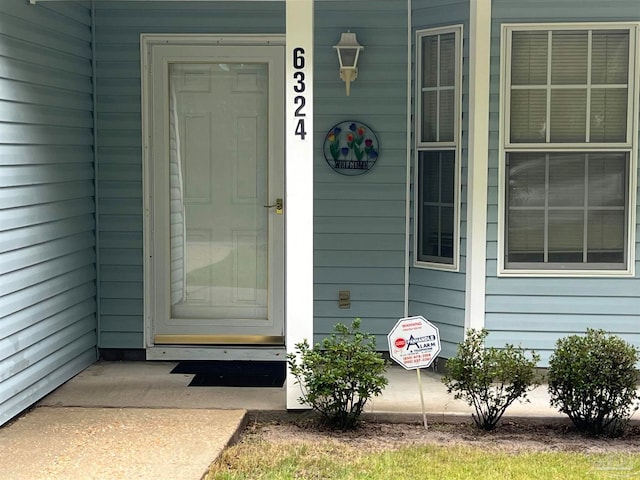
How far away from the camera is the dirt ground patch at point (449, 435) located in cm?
548

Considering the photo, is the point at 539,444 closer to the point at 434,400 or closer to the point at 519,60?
the point at 434,400

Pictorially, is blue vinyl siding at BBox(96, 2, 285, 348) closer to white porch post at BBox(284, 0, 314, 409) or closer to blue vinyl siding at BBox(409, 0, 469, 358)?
blue vinyl siding at BBox(409, 0, 469, 358)

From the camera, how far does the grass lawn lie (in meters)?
4.94

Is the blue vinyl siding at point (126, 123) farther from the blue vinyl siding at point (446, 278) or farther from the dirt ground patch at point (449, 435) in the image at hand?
the dirt ground patch at point (449, 435)

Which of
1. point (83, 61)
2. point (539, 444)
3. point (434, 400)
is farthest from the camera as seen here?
point (83, 61)

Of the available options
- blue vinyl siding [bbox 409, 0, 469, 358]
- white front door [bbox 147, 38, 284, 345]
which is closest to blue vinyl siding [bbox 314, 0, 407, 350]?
blue vinyl siding [bbox 409, 0, 469, 358]

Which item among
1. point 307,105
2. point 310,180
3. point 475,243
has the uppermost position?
point 307,105

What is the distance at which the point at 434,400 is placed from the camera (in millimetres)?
6254

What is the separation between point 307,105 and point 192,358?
2.50m

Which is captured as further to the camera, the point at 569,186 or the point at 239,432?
the point at 569,186

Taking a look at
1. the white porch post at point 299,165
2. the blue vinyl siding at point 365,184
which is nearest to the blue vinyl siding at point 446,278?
the blue vinyl siding at point 365,184

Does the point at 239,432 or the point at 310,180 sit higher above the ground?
the point at 310,180

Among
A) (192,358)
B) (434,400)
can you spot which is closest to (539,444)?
(434,400)

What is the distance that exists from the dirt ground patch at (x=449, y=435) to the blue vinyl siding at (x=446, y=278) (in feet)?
3.53
